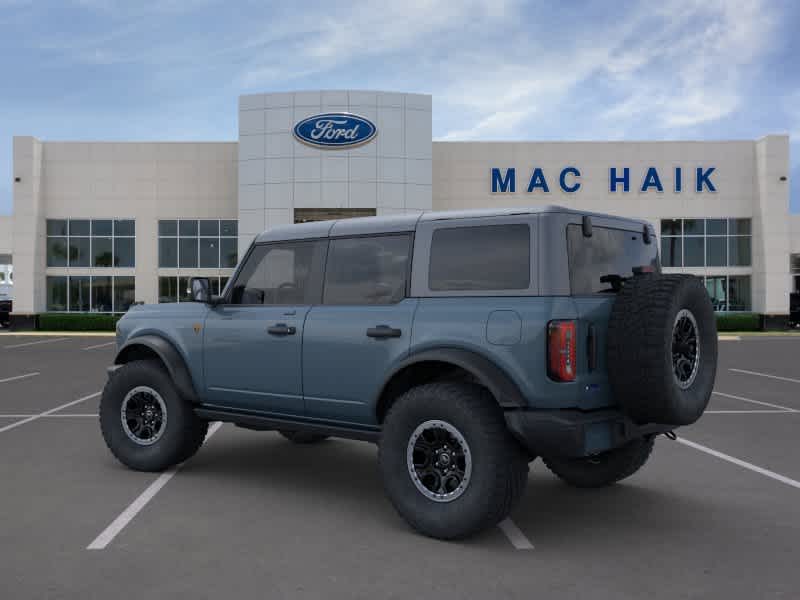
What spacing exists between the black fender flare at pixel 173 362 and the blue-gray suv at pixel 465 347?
0.43 feet

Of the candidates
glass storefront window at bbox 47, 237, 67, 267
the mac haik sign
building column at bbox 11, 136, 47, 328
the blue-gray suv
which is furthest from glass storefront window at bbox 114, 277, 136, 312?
the blue-gray suv

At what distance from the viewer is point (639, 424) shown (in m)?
4.85

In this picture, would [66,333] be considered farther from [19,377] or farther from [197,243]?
[19,377]

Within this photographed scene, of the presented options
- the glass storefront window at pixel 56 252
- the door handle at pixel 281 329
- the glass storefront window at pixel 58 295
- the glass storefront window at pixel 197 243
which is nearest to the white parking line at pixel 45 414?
the door handle at pixel 281 329

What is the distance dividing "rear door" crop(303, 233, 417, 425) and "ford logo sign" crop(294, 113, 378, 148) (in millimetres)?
27008

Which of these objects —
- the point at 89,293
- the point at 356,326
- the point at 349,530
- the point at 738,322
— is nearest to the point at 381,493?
the point at 349,530

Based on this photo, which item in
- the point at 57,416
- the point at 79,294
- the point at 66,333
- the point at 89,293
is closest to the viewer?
the point at 57,416

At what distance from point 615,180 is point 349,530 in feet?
110

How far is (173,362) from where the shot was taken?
6508mm

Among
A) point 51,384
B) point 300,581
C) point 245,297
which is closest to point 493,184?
point 51,384

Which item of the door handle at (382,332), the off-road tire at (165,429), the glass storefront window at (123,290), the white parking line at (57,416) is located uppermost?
the glass storefront window at (123,290)

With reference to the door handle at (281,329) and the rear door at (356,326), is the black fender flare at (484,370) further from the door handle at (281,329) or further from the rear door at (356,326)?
the door handle at (281,329)

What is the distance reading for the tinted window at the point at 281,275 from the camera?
584 cm

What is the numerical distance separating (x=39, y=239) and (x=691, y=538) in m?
37.0
